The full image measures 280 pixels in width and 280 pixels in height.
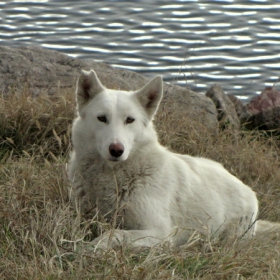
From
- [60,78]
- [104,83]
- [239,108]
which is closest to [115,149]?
[104,83]

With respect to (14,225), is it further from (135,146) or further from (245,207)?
(245,207)

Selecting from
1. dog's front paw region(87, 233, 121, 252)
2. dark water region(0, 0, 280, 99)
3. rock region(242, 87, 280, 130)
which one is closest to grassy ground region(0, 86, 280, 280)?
dog's front paw region(87, 233, 121, 252)

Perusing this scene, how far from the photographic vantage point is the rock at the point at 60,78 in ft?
26.9

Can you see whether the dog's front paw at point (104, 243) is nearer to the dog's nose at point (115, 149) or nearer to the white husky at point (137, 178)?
the white husky at point (137, 178)

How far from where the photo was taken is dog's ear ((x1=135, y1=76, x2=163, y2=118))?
18.5 feet

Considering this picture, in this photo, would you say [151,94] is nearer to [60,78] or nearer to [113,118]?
[113,118]

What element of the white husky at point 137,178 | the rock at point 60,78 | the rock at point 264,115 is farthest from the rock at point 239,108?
the white husky at point 137,178

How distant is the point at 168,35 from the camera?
1313 cm

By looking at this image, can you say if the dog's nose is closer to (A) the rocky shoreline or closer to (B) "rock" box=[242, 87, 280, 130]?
(A) the rocky shoreline

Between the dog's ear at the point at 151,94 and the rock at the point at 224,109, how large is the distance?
2827 mm

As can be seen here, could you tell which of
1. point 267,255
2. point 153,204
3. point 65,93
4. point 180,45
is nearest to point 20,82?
point 65,93

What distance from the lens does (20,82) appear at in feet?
27.1

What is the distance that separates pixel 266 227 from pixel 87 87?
1961 millimetres

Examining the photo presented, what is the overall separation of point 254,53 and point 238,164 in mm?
5603
